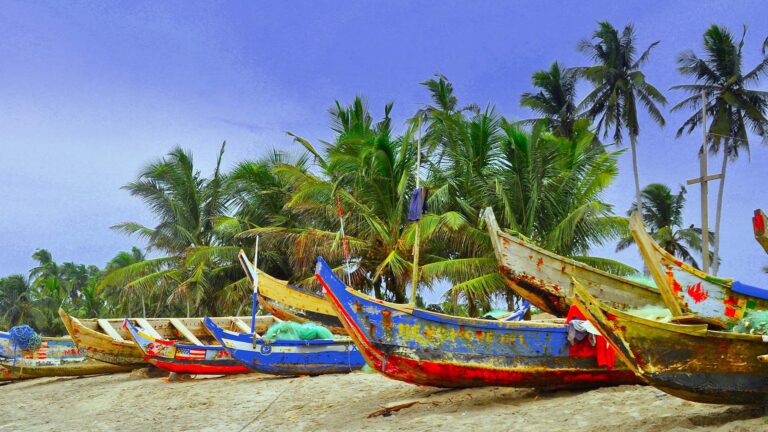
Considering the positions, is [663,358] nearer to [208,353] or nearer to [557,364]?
[557,364]

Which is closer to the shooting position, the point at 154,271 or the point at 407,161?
the point at 407,161

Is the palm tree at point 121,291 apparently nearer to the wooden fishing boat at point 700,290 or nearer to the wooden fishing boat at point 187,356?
the wooden fishing boat at point 187,356

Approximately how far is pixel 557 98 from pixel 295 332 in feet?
70.1

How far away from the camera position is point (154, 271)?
987 inches

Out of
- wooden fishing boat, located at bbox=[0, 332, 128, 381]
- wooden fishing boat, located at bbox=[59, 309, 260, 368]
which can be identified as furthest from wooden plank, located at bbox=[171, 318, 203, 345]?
wooden fishing boat, located at bbox=[0, 332, 128, 381]

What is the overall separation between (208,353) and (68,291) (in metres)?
52.4

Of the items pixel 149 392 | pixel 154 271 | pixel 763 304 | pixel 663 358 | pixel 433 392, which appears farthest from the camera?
pixel 154 271

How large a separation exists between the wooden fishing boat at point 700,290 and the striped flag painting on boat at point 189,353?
9.72 m

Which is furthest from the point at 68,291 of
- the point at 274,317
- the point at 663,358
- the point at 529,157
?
the point at 663,358

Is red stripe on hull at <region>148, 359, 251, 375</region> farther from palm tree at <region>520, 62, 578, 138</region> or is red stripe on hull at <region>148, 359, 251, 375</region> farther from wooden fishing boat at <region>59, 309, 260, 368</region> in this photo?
palm tree at <region>520, 62, 578, 138</region>

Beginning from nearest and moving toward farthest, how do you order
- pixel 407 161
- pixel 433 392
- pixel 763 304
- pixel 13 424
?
pixel 763 304
pixel 433 392
pixel 13 424
pixel 407 161

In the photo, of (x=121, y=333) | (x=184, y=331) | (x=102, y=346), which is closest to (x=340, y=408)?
(x=184, y=331)

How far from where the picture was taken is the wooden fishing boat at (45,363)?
56.1 feet

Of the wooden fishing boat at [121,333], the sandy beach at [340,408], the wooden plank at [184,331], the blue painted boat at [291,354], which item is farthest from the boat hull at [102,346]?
the blue painted boat at [291,354]
